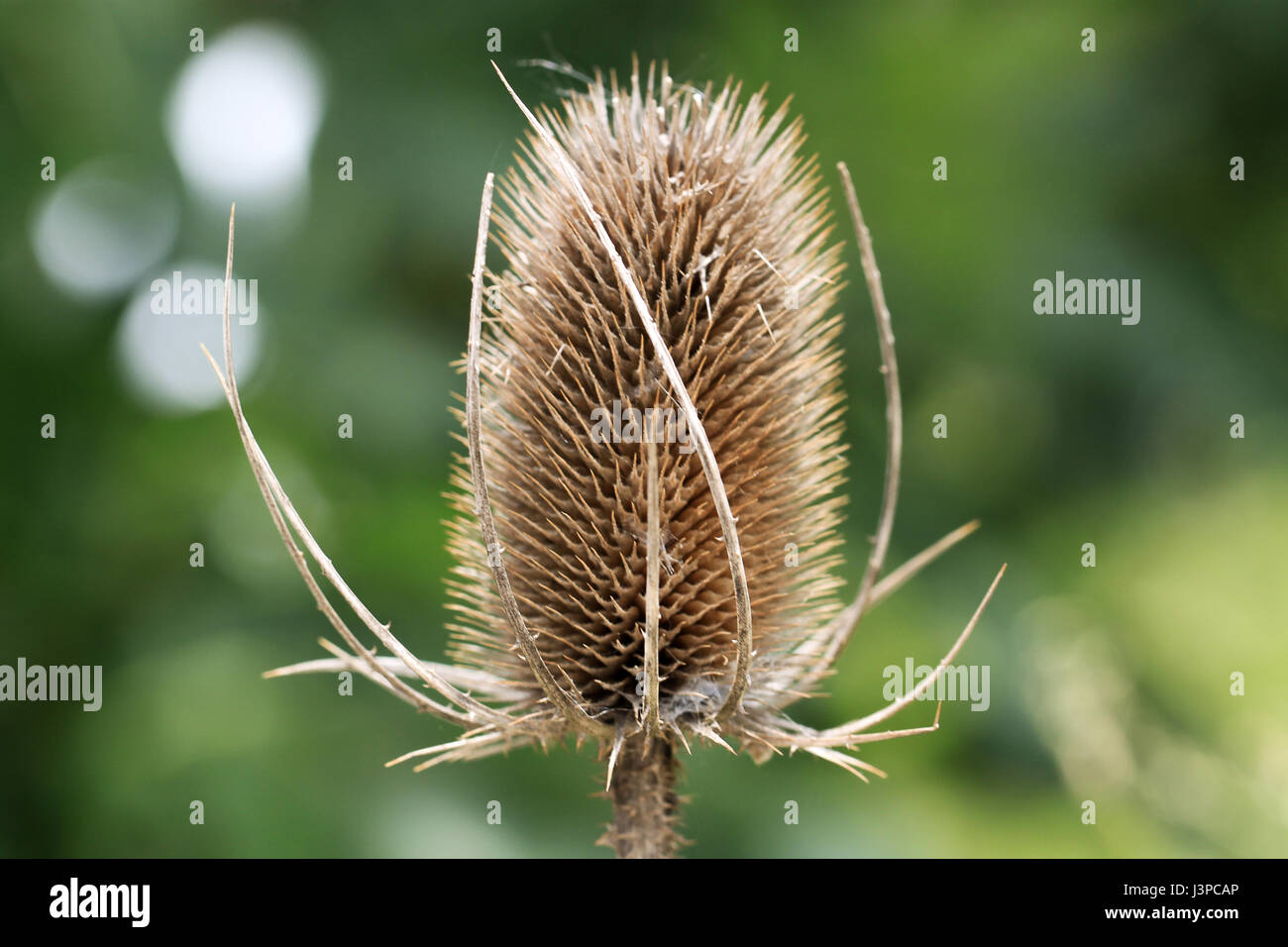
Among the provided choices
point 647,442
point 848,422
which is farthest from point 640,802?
point 848,422

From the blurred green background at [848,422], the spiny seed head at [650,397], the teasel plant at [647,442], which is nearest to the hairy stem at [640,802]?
the teasel plant at [647,442]

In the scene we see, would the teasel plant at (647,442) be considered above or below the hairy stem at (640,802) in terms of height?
above

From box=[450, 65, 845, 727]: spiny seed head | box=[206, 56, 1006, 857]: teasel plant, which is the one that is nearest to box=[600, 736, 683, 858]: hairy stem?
box=[206, 56, 1006, 857]: teasel plant

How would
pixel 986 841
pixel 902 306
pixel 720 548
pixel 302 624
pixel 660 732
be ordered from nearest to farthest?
pixel 660 732 → pixel 720 548 → pixel 302 624 → pixel 986 841 → pixel 902 306

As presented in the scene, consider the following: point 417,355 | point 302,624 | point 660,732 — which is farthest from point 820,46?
point 660,732

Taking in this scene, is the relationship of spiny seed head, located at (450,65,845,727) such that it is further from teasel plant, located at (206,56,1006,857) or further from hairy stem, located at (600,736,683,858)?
hairy stem, located at (600,736,683,858)

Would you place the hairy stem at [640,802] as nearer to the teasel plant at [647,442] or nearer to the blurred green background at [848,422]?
the teasel plant at [647,442]

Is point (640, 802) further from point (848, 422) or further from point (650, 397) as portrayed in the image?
point (848, 422)

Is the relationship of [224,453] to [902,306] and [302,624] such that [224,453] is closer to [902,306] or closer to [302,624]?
[302,624]
